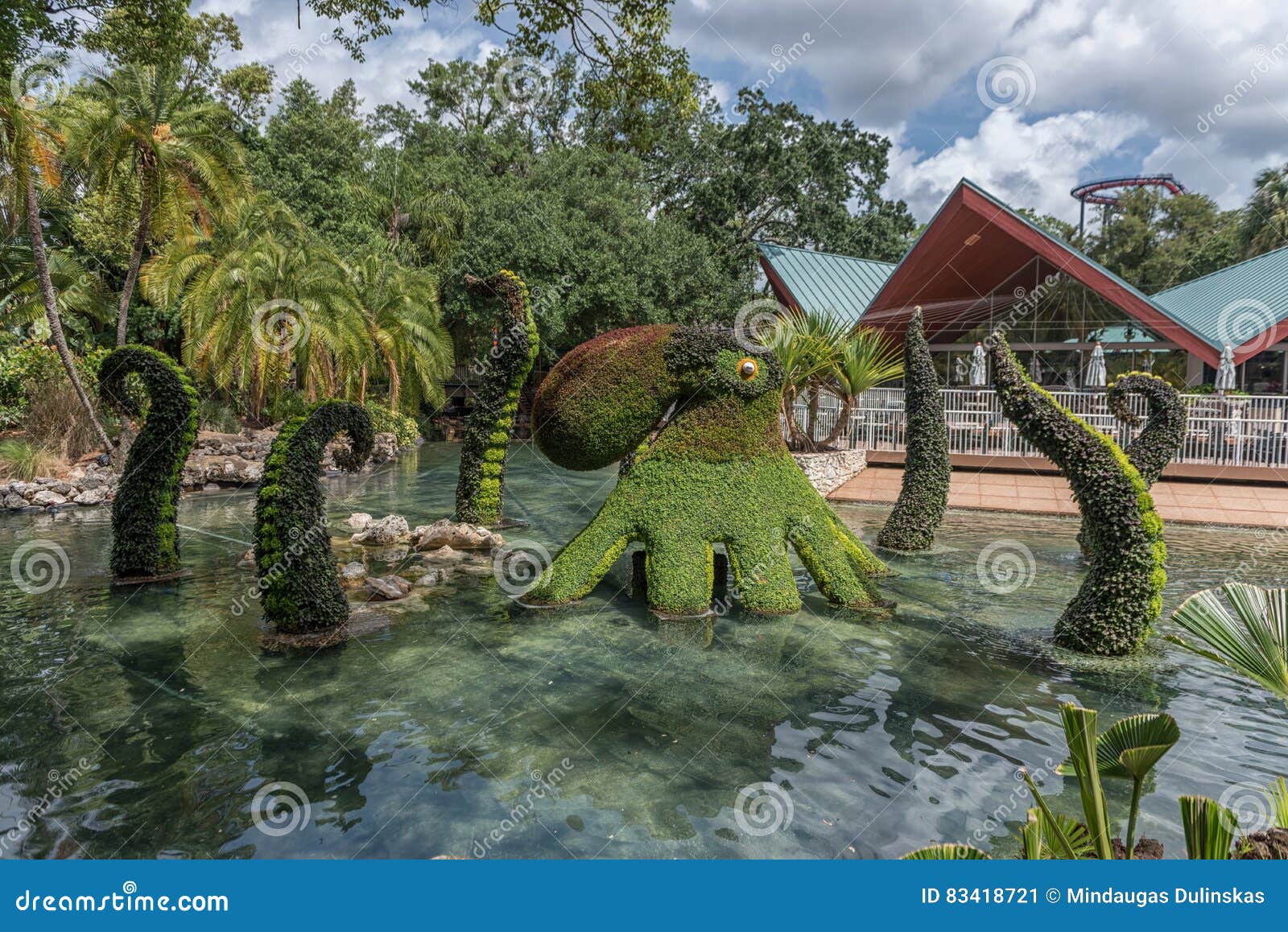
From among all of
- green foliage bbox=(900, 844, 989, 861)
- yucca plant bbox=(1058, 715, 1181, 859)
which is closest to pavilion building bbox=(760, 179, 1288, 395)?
yucca plant bbox=(1058, 715, 1181, 859)

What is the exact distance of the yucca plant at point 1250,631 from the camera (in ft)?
9.86

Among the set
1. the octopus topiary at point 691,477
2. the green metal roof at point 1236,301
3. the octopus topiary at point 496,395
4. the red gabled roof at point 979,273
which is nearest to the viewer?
the octopus topiary at point 691,477

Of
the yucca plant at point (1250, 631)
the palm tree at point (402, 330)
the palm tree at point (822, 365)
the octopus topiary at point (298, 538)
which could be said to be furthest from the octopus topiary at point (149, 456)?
the palm tree at point (402, 330)

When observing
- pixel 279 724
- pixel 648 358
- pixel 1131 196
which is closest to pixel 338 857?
pixel 279 724

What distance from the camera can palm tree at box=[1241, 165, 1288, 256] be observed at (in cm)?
3438

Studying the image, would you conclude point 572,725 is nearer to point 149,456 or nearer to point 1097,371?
point 149,456

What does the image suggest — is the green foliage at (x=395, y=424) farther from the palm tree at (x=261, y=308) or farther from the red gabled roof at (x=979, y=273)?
the red gabled roof at (x=979, y=273)

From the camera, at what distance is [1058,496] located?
15016mm

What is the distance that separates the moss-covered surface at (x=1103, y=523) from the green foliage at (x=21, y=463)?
19100mm

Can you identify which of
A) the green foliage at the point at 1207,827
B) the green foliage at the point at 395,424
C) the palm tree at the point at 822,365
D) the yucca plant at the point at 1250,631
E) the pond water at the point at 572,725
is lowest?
the pond water at the point at 572,725

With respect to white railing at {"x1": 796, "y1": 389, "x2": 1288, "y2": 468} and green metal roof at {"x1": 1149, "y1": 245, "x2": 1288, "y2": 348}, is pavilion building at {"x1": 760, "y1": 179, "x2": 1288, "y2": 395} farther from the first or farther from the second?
white railing at {"x1": 796, "y1": 389, "x2": 1288, "y2": 468}

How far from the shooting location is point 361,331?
2095 cm

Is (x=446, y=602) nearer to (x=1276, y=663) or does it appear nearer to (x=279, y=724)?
(x=279, y=724)

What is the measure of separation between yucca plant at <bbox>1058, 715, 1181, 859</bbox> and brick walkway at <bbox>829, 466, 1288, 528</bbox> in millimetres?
11136
